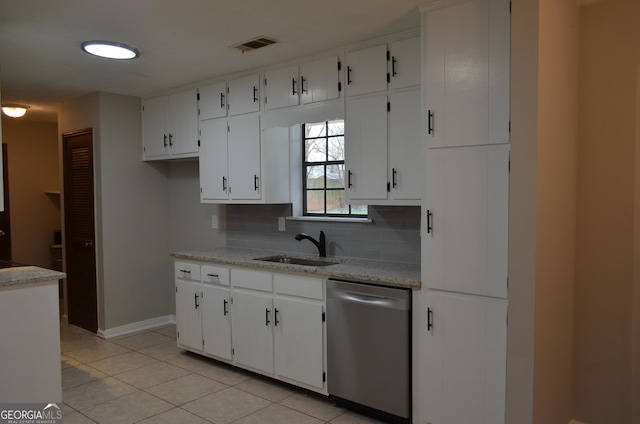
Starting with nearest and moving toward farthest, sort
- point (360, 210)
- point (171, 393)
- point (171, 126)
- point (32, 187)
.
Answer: point (171, 393), point (360, 210), point (171, 126), point (32, 187)

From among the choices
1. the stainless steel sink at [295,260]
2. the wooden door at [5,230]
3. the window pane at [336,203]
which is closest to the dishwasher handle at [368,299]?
the stainless steel sink at [295,260]

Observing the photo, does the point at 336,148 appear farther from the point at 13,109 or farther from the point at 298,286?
the point at 13,109

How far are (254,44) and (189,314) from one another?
7.48ft

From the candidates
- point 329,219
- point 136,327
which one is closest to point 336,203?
point 329,219

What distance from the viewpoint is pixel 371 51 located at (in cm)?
299

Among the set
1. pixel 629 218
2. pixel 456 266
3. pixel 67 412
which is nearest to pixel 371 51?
pixel 456 266

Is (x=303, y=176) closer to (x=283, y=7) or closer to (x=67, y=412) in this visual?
(x=283, y=7)

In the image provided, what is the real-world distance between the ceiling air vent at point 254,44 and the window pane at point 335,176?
1.12 m

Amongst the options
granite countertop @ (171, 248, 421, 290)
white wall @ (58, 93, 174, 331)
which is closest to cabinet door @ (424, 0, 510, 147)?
granite countertop @ (171, 248, 421, 290)

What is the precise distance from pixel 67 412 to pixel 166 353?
3.75 feet

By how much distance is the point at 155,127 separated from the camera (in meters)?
4.59

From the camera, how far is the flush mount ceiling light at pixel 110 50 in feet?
9.97

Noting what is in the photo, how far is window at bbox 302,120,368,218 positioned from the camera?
373 centimetres

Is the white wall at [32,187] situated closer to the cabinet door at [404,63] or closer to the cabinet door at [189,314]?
the cabinet door at [189,314]
